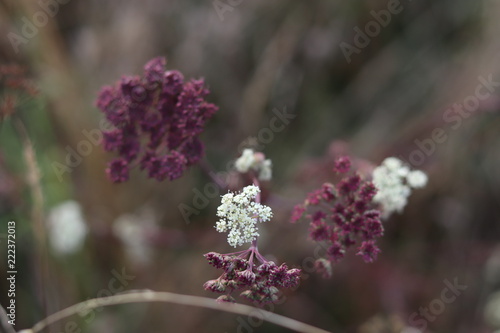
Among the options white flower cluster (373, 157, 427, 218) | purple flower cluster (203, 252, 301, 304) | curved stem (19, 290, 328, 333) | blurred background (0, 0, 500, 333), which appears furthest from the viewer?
blurred background (0, 0, 500, 333)

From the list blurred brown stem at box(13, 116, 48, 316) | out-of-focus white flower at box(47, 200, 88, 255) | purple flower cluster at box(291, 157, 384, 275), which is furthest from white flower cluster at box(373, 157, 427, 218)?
out-of-focus white flower at box(47, 200, 88, 255)

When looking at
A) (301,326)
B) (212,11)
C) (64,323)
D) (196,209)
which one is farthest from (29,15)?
(301,326)

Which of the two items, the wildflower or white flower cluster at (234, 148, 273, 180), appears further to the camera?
white flower cluster at (234, 148, 273, 180)

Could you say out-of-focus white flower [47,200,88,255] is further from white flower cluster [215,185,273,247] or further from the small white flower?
white flower cluster [215,185,273,247]

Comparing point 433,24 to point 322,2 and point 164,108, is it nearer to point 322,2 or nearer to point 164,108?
point 322,2

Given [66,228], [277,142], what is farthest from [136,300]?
[277,142]

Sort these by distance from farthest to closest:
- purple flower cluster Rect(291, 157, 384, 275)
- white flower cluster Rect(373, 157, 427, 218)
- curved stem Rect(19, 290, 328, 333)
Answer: white flower cluster Rect(373, 157, 427, 218)
curved stem Rect(19, 290, 328, 333)
purple flower cluster Rect(291, 157, 384, 275)
